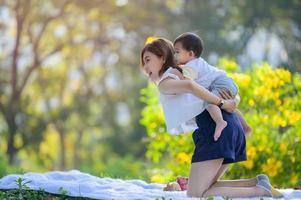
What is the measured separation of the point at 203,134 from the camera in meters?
4.92

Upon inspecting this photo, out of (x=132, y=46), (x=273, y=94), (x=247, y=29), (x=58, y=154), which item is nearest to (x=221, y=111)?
(x=273, y=94)

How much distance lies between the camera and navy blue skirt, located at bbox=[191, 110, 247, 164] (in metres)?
4.82

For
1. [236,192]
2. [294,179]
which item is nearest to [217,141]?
[236,192]

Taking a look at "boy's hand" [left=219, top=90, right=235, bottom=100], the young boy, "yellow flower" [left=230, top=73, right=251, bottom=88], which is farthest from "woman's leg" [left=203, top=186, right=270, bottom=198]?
"yellow flower" [left=230, top=73, right=251, bottom=88]

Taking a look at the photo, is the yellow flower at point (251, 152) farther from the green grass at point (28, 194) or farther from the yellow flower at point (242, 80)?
the green grass at point (28, 194)

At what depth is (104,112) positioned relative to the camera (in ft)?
77.8

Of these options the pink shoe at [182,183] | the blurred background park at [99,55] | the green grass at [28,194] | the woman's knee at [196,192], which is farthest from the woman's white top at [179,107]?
the blurred background park at [99,55]

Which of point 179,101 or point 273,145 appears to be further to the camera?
point 273,145

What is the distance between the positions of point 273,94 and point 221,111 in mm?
3470

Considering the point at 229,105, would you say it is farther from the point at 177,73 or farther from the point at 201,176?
the point at 201,176

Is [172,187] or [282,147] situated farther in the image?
[282,147]

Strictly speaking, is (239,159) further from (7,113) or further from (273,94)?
(7,113)

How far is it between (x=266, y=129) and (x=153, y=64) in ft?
12.2

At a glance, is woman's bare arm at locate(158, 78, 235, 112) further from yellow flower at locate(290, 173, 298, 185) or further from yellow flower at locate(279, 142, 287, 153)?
yellow flower at locate(290, 173, 298, 185)
